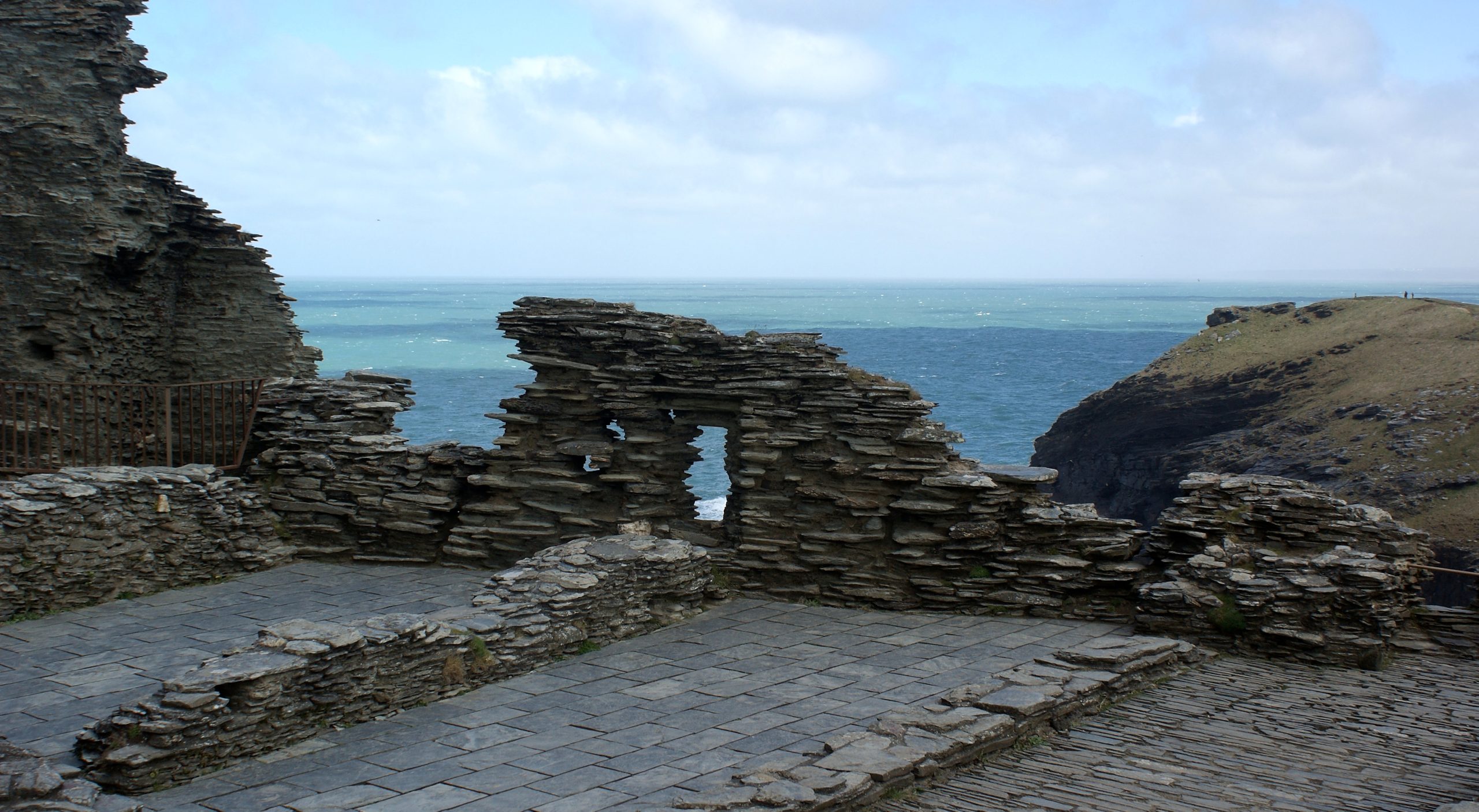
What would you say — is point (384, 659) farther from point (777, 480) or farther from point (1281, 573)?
point (1281, 573)

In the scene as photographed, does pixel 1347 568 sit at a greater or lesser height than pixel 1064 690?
greater

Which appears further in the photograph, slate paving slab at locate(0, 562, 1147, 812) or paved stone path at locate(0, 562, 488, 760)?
paved stone path at locate(0, 562, 488, 760)

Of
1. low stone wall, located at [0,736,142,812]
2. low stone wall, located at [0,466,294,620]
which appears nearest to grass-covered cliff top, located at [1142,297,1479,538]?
low stone wall, located at [0,466,294,620]

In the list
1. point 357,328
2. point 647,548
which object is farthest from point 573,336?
point 357,328

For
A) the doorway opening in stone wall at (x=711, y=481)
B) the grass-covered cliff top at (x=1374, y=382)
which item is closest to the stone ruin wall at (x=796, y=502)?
the grass-covered cliff top at (x=1374, y=382)

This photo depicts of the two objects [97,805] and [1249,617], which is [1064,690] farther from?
[97,805]

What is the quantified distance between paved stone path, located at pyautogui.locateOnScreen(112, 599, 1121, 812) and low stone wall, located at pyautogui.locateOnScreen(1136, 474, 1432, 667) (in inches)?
41.6

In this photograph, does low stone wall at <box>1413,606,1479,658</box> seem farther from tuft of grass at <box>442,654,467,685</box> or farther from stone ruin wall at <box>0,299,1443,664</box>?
tuft of grass at <box>442,654,467,685</box>

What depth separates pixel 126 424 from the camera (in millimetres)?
16703

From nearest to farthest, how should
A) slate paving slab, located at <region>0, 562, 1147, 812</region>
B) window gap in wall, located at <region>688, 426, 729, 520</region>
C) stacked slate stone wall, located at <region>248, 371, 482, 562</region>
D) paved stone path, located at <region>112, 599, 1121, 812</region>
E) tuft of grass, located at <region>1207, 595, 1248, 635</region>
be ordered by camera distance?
1. paved stone path, located at <region>112, 599, 1121, 812</region>
2. slate paving slab, located at <region>0, 562, 1147, 812</region>
3. tuft of grass, located at <region>1207, 595, 1248, 635</region>
4. stacked slate stone wall, located at <region>248, 371, 482, 562</region>
5. window gap in wall, located at <region>688, 426, 729, 520</region>

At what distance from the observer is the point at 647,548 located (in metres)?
12.8

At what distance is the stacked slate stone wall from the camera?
1506 centimetres

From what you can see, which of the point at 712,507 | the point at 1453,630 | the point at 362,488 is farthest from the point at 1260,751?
the point at 712,507

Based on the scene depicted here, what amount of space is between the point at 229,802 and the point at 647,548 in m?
5.69
